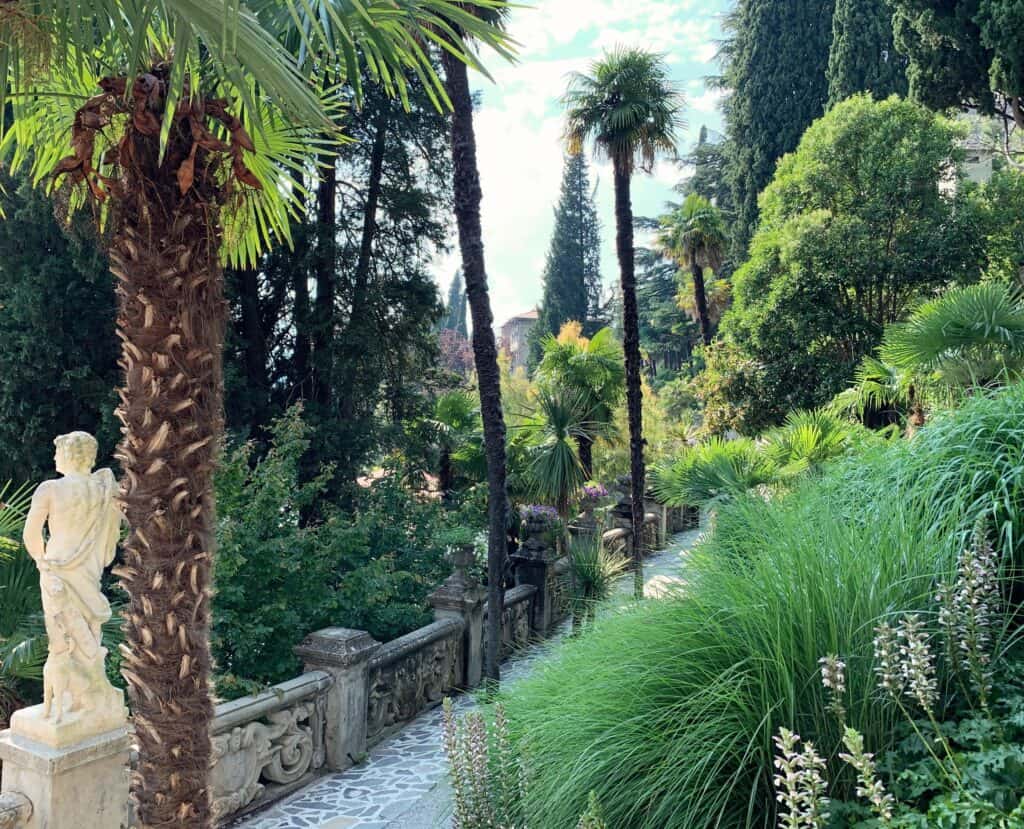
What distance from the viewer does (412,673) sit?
7.88m

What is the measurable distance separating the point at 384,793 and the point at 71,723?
2.63 m

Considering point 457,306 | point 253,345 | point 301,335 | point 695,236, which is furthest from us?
point 457,306

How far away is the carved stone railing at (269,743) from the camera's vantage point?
18.1 feet

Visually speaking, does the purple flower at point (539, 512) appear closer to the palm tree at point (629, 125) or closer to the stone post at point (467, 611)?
the palm tree at point (629, 125)

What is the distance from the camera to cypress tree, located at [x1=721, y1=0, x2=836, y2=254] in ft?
87.4

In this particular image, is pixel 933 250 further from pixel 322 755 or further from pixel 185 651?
pixel 185 651

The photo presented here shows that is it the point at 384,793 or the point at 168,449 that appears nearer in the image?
the point at 168,449

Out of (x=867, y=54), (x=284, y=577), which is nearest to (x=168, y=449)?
(x=284, y=577)

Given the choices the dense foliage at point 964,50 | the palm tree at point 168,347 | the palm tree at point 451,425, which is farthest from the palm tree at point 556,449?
the palm tree at point 168,347

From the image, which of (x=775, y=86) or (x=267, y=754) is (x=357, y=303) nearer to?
(x=267, y=754)

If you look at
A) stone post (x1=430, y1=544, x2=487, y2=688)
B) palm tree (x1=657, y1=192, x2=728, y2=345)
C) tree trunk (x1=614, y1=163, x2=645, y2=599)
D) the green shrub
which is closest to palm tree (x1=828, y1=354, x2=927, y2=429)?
tree trunk (x1=614, y1=163, x2=645, y2=599)

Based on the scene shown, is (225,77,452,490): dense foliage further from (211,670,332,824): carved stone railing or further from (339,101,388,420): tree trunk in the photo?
(211,670,332,824): carved stone railing

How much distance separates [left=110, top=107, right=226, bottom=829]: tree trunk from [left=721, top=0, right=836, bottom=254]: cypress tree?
83.1 ft

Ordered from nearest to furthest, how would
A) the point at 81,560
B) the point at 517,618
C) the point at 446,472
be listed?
the point at 81,560, the point at 517,618, the point at 446,472
